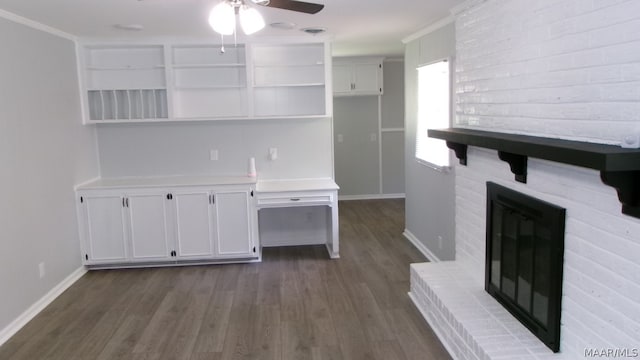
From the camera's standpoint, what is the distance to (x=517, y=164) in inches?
110

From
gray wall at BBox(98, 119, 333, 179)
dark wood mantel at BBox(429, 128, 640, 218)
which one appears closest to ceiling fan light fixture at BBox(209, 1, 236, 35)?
dark wood mantel at BBox(429, 128, 640, 218)

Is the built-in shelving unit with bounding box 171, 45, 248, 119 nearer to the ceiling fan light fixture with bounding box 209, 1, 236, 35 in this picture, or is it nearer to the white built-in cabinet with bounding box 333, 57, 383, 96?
the white built-in cabinet with bounding box 333, 57, 383, 96

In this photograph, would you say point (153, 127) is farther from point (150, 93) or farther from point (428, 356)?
point (428, 356)

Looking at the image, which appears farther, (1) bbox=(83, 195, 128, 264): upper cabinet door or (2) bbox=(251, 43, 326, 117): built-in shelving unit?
(2) bbox=(251, 43, 326, 117): built-in shelving unit

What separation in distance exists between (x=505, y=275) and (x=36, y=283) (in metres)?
3.54

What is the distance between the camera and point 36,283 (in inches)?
155

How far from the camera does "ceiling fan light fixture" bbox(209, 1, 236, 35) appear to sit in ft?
7.61

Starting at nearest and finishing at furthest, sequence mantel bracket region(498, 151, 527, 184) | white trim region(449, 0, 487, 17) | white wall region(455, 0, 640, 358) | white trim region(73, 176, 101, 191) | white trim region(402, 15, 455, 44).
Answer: white wall region(455, 0, 640, 358) < mantel bracket region(498, 151, 527, 184) < white trim region(449, 0, 487, 17) < white trim region(402, 15, 455, 44) < white trim region(73, 176, 101, 191)

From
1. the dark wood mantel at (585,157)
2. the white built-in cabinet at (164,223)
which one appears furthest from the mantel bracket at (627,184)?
the white built-in cabinet at (164,223)

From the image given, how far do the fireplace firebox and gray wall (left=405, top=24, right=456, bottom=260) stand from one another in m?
Answer: 1.15

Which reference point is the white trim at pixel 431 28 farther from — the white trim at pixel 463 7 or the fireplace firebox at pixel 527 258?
the fireplace firebox at pixel 527 258

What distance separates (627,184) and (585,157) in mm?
177

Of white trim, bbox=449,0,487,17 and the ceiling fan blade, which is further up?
white trim, bbox=449,0,487,17

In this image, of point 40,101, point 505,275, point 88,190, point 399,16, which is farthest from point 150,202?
point 505,275
